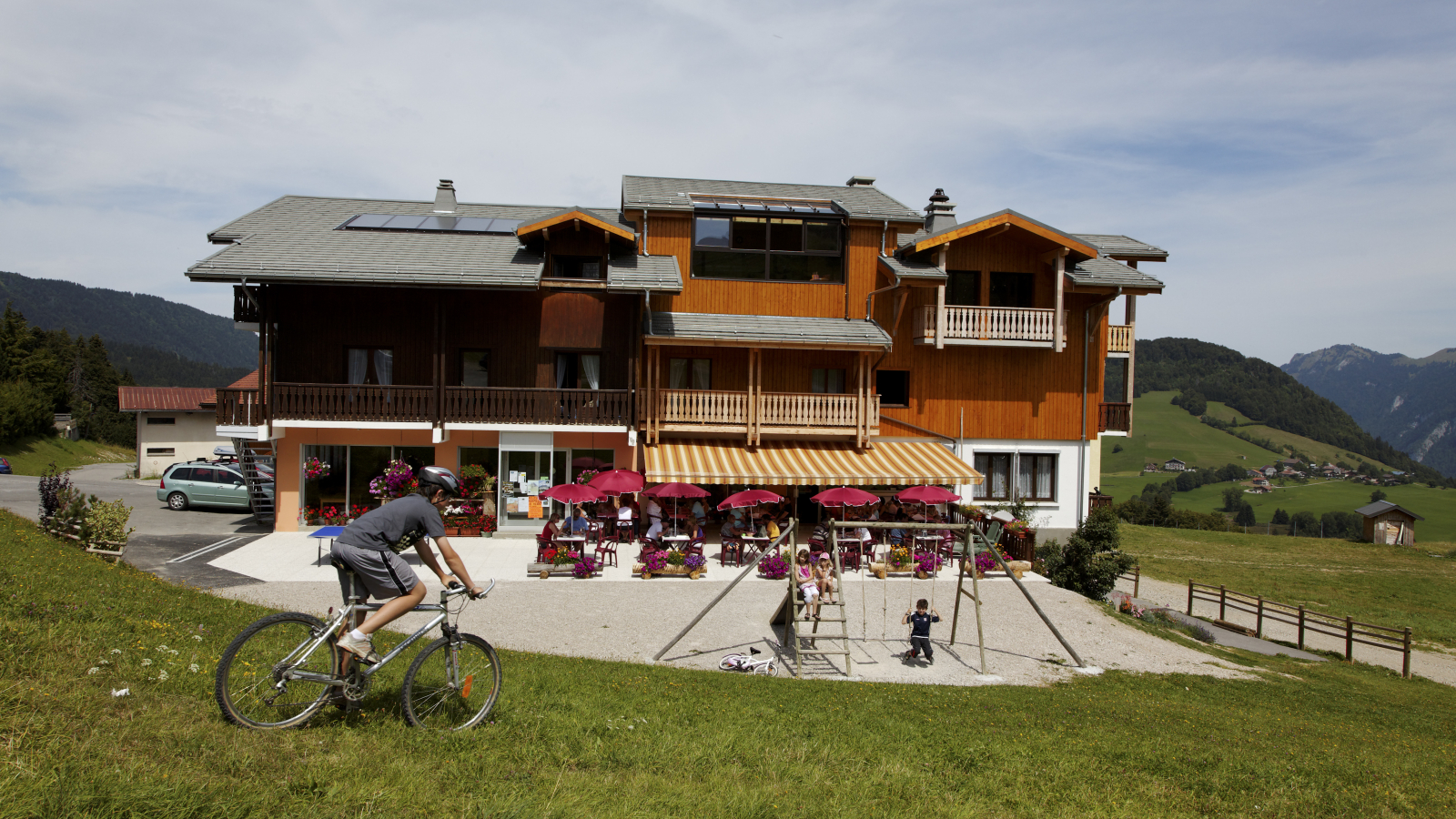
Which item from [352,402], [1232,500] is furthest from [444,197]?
[1232,500]

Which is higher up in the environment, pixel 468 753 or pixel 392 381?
pixel 392 381

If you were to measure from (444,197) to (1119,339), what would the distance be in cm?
2379

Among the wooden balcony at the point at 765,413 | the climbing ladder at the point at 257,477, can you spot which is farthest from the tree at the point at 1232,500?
the climbing ladder at the point at 257,477

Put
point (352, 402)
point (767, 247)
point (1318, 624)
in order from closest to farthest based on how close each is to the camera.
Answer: point (1318, 624)
point (352, 402)
point (767, 247)

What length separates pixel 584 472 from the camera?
22750 millimetres

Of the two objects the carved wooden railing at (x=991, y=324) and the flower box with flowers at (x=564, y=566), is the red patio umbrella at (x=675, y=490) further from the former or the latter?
the carved wooden railing at (x=991, y=324)

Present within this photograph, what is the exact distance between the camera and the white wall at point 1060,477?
87.2 ft

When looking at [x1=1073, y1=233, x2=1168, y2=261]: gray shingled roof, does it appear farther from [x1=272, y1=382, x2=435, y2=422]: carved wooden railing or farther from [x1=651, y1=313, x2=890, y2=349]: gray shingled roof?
[x1=272, y1=382, x2=435, y2=422]: carved wooden railing

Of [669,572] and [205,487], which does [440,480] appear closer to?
[669,572]

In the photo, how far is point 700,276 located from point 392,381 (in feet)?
32.0

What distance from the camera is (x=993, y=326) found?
995 inches

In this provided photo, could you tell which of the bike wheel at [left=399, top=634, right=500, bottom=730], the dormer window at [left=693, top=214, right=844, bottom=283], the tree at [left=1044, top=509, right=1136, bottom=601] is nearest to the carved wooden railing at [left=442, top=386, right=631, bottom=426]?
the dormer window at [left=693, top=214, right=844, bottom=283]

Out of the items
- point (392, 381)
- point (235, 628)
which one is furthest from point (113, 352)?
point (235, 628)

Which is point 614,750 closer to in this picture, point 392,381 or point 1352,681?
point 1352,681
